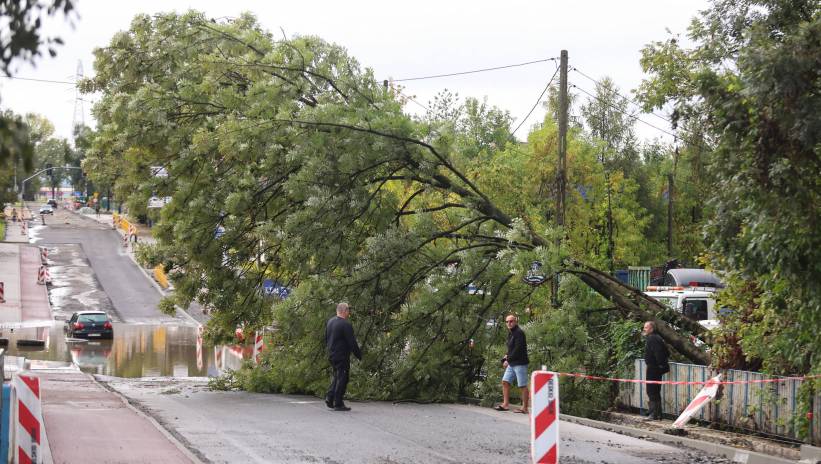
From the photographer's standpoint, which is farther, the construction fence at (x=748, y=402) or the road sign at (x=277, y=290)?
the road sign at (x=277, y=290)

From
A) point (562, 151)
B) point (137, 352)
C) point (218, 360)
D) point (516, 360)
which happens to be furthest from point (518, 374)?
point (137, 352)

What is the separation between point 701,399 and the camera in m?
14.2

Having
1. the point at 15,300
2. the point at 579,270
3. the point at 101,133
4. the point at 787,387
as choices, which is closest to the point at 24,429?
the point at 787,387

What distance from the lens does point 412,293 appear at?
18.8 meters

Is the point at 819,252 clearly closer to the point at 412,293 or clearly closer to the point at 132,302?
the point at 412,293

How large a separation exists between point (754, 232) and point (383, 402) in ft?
28.3

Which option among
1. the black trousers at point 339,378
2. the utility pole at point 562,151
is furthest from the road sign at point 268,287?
the utility pole at point 562,151

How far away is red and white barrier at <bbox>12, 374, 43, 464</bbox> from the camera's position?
9.59 metres

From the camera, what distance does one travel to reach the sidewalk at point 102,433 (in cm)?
→ 1125

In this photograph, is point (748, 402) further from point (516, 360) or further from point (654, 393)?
point (516, 360)

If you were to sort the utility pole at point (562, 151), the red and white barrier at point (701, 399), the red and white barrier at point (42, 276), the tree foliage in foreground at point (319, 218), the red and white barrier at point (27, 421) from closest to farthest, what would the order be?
the red and white barrier at point (27, 421) < the red and white barrier at point (701, 399) < the tree foliage in foreground at point (319, 218) < the utility pole at point (562, 151) < the red and white barrier at point (42, 276)

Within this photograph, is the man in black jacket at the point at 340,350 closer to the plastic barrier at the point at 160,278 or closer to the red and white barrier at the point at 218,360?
the red and white barrier at the point at 218,360

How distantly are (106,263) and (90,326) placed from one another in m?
33.7

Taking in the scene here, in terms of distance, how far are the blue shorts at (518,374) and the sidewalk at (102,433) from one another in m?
5.62
